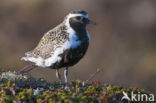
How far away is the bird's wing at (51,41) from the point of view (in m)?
7.11

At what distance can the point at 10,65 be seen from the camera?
16.2 meters

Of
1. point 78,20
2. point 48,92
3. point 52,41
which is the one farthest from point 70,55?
point 48,92

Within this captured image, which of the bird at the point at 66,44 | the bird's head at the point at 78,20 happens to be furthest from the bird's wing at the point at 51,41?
the bird's head at the point at 78,20

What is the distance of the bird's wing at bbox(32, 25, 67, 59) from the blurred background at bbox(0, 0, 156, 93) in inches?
308

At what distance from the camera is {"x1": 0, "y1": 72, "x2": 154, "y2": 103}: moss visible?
5.46 m

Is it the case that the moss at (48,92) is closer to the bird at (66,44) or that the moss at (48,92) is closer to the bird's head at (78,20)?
the bird at (66,44)

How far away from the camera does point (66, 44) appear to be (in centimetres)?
695

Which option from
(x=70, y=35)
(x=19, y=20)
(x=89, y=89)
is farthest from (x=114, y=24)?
(x=89, y=89)

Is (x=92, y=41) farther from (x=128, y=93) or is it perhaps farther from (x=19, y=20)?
(x=128, y=93)

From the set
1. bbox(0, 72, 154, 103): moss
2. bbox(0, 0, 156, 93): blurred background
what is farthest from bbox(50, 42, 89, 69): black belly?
bbox(0, 0, 156, 93): blurred background

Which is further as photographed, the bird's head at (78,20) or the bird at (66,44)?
the bird's head at (78,20)

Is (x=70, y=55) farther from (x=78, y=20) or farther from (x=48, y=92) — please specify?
(x=48, y=92)

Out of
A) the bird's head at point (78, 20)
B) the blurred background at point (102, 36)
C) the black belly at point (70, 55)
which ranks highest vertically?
the blurred background at point (102, 36)

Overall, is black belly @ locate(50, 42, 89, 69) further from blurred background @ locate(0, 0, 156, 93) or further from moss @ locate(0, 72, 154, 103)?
blurred background @ locate(0, 0, 156, 93)
